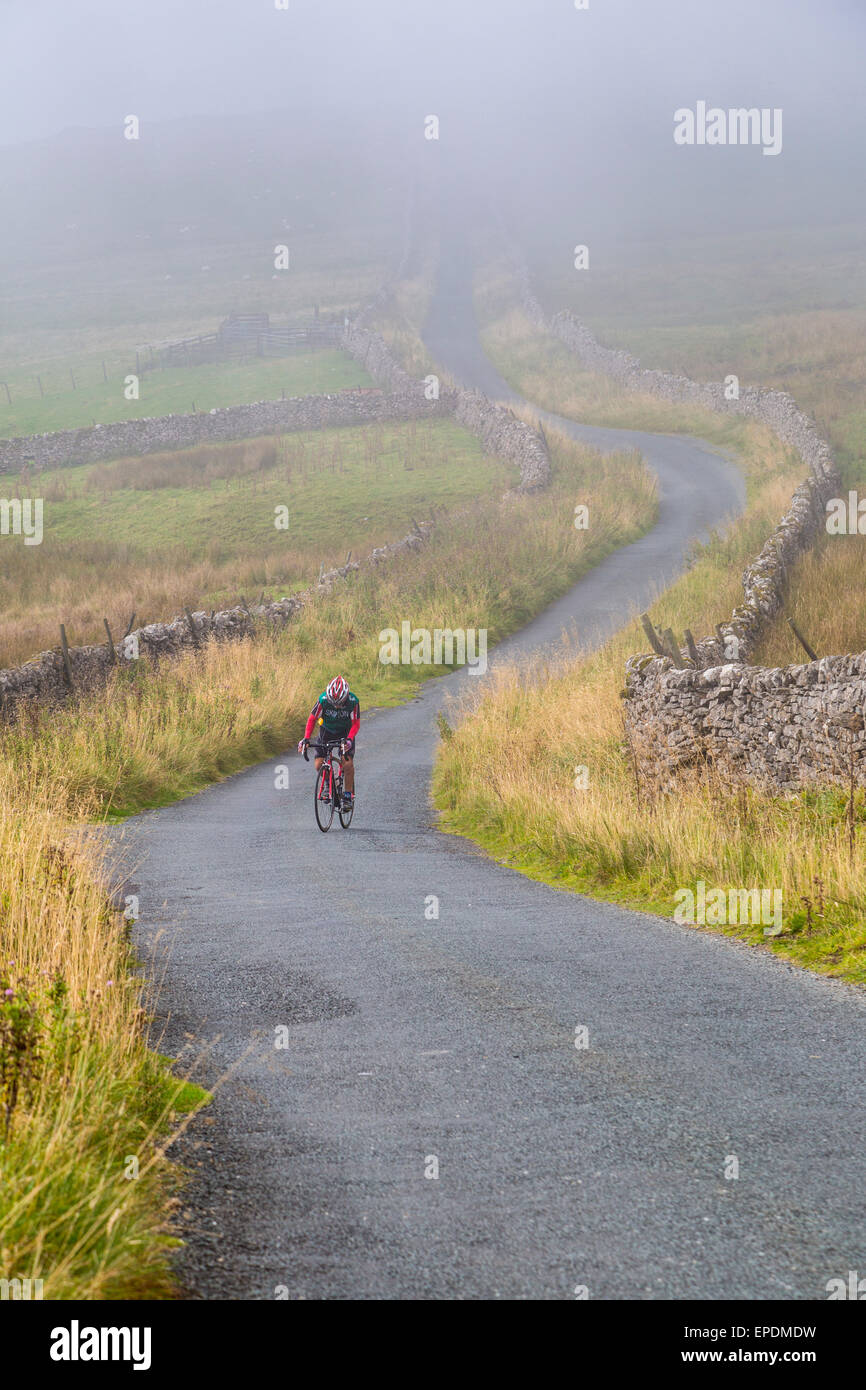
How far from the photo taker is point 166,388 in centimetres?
6094

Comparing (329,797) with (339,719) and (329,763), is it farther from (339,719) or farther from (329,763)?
(339,719)

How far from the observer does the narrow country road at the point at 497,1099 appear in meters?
3.97

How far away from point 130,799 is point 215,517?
23731 millimetres

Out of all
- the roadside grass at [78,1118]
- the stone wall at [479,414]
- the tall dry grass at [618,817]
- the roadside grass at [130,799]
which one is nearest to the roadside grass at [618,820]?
the tall dry grass at [618,817]

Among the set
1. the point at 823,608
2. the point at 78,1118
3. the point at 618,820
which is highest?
the point at 78,1118

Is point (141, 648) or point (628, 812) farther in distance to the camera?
point (141, 648)

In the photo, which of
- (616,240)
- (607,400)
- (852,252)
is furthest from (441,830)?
(616,240)

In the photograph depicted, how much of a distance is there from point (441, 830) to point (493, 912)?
16.9 ft

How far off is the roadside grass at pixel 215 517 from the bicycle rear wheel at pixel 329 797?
39.5 feet

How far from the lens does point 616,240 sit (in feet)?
374

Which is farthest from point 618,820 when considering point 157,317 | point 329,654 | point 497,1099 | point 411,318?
point 157,317

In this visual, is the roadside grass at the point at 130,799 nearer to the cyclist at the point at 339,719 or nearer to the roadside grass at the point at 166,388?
the cyclist at the point at 339,719

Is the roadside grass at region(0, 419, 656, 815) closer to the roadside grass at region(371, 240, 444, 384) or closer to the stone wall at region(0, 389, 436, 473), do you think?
the stone wall at region(0, 389, 436, 473)

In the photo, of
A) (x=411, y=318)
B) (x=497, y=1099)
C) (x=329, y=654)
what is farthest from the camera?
(x=411, y=318)
